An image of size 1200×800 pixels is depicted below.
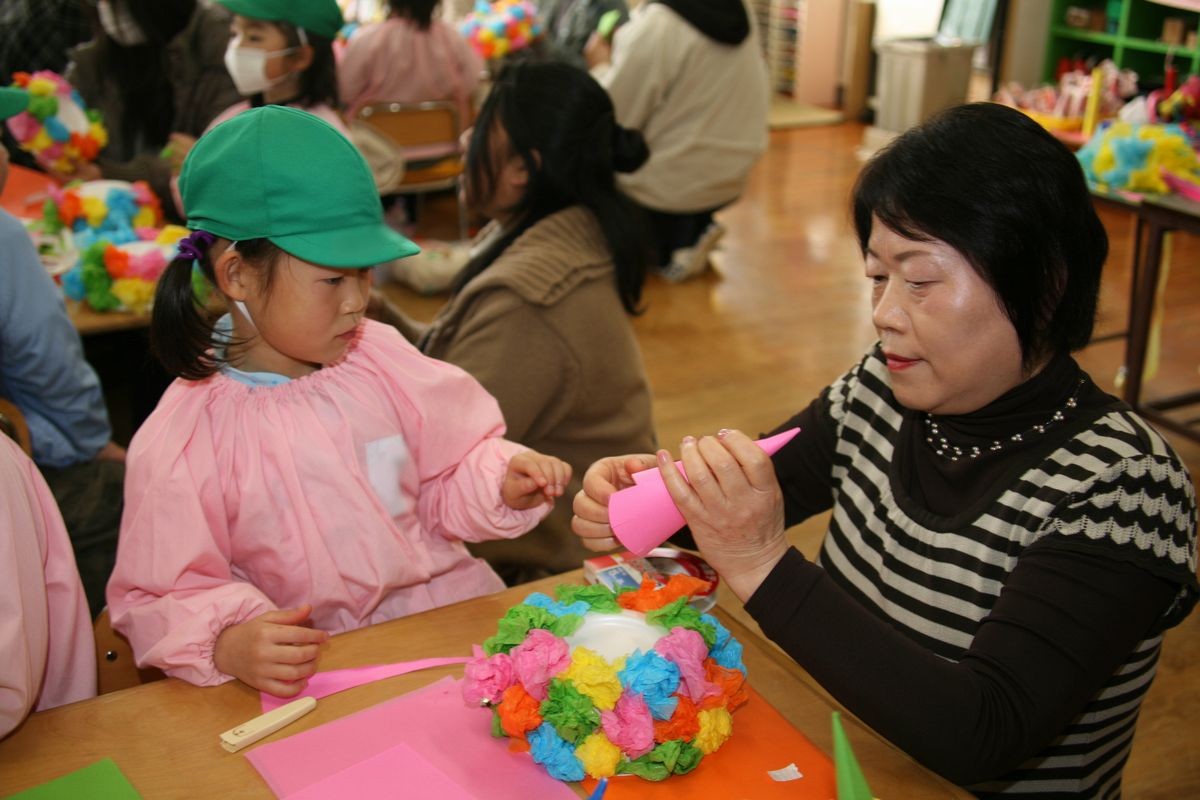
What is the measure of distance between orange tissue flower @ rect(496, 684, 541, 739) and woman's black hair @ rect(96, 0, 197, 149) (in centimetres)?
337

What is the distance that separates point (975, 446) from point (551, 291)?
0.96m

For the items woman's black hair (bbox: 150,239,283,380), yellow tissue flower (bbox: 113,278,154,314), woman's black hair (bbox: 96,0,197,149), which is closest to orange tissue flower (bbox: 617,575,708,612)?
woman's black hair (bbox: 150,239,283,380)

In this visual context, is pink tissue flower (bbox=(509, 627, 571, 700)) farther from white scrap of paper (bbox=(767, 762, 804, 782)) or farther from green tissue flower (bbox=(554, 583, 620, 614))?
white scrap of paper (bbox=(767, 762, 804, 782))

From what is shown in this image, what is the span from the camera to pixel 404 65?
16.6 ft

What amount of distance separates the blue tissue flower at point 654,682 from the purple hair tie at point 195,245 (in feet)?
2.60

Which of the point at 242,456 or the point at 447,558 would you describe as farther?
the point at 447,558

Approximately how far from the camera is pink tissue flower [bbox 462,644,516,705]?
1105 millimetres

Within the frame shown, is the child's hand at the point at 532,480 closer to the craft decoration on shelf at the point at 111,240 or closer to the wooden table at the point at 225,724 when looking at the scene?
the wooden table at the point at 225,724

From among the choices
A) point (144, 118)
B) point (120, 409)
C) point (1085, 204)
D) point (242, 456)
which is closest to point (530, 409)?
point (242, 456)

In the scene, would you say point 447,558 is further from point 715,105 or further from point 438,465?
point 715,105

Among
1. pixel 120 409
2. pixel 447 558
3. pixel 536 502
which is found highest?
pixel 536 502

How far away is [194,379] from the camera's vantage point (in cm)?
143

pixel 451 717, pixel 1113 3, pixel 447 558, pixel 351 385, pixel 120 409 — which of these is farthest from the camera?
pixel 1113 3

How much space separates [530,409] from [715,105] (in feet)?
11.3
